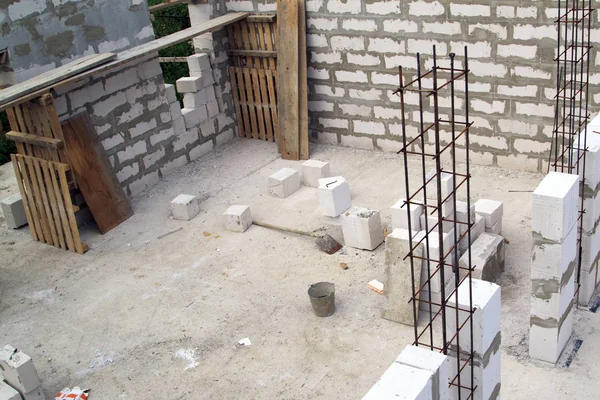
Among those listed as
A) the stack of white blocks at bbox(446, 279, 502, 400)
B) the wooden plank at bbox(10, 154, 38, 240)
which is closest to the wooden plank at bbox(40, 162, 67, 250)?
the wooden plank at bbox(10, 154, 38, 240)

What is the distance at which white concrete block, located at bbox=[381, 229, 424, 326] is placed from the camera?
7.04 m

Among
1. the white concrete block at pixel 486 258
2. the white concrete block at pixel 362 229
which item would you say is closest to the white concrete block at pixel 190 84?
the white concrete block at pixel 362 229

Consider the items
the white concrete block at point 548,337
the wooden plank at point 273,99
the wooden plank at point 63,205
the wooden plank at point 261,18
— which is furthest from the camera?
the wooden plank at point 273,99

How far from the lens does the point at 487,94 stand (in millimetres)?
9719

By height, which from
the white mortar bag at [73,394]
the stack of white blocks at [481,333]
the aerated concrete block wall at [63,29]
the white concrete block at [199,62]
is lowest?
the white mortar bag at [73,394]

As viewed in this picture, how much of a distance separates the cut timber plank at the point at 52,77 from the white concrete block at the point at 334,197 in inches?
126

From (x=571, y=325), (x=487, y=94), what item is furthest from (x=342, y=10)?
(x=571, y=325)

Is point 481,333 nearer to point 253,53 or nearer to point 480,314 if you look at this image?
point 480,314

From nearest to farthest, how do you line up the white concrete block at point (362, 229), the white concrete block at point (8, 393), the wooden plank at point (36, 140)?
1. the white concrete block at point (8, 393)
2. the white concrete block at point (362, 229)
3. the wooden plank at point (36, 140)

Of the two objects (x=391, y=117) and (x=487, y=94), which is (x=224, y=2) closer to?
(x=391, y=117)

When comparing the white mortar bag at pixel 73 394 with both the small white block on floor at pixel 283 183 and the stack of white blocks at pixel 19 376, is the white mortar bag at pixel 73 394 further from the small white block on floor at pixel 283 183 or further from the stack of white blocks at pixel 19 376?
the small white block on floor at pixel 283 183

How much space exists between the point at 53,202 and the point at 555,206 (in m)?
6.11

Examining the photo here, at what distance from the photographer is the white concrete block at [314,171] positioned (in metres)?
10.0

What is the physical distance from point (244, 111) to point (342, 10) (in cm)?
250
